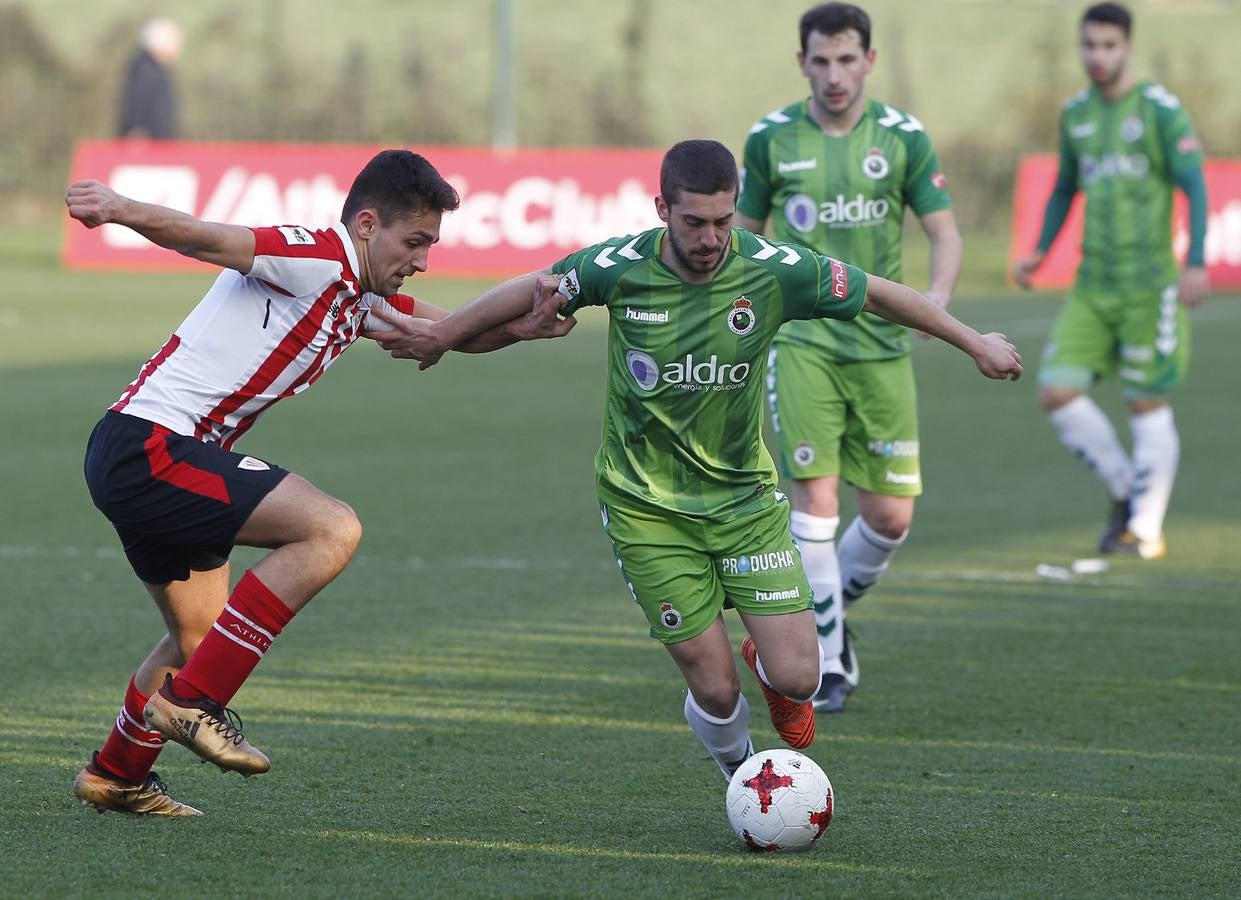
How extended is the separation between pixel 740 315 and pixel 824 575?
5.90 feet

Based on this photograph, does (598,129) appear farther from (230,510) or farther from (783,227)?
(230,510)

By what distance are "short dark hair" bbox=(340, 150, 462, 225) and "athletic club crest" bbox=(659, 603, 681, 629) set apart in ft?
3.69

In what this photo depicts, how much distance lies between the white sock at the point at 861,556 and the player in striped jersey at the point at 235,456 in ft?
7.15

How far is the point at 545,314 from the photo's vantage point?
16.4ft

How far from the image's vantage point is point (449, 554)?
898cm

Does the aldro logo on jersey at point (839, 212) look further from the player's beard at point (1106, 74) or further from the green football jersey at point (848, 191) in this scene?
the player's beard at point (1106, 74)

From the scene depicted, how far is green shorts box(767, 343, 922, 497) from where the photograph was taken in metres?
6.72

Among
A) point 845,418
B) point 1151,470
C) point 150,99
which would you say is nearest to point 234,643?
point 845,418

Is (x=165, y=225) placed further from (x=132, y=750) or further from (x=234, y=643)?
(x=132, y=750)

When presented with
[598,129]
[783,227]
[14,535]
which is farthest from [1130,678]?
[598,129]

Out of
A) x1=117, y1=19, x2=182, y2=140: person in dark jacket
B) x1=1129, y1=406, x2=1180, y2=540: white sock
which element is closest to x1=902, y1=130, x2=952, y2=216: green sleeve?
x1=1129, y1=406, x2=1180, y2=540: white sock

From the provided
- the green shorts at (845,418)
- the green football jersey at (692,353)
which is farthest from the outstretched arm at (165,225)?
the green shorts at (845,418)

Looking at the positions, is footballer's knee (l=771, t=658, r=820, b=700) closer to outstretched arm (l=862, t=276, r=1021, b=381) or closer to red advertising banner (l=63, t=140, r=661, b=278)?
outstretched arm (l=862, t=276, r=1021, b=381)

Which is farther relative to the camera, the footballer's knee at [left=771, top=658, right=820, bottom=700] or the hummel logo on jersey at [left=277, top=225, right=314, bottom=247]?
the footballer's knee at [left=771, top=658, right=820, bottom=700]
